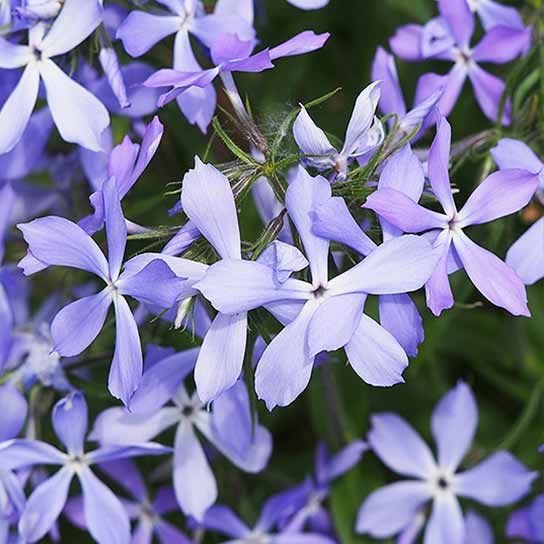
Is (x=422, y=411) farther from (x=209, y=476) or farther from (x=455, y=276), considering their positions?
(x=209, y=476)

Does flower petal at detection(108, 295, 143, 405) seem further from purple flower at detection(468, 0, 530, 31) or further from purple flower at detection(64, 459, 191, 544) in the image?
purple flower at detection(468, 0, 530, 31)

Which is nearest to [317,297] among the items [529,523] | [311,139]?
[311,139]

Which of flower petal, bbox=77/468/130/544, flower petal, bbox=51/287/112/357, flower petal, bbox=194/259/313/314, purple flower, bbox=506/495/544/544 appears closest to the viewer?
flower petal, bbox=194/259/313/314

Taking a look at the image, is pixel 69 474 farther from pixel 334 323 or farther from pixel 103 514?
pixel 334 323

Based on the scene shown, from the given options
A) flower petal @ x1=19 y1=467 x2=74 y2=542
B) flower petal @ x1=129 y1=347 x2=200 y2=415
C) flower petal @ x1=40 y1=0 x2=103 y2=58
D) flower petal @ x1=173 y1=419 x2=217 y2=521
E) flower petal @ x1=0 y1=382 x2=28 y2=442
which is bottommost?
flower petal @ x1=173 y1=419 x2=217 y2=521

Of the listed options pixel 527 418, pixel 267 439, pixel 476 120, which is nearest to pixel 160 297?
pixel 267 439

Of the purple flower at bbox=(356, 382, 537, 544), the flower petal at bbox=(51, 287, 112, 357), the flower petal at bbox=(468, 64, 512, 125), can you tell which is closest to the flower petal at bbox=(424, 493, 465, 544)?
the purple flower at bbox=(356, 382, 537, 544)

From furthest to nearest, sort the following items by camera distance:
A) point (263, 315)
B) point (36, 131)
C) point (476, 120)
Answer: point (476, 120), point (36, 131), point (263, 315)
